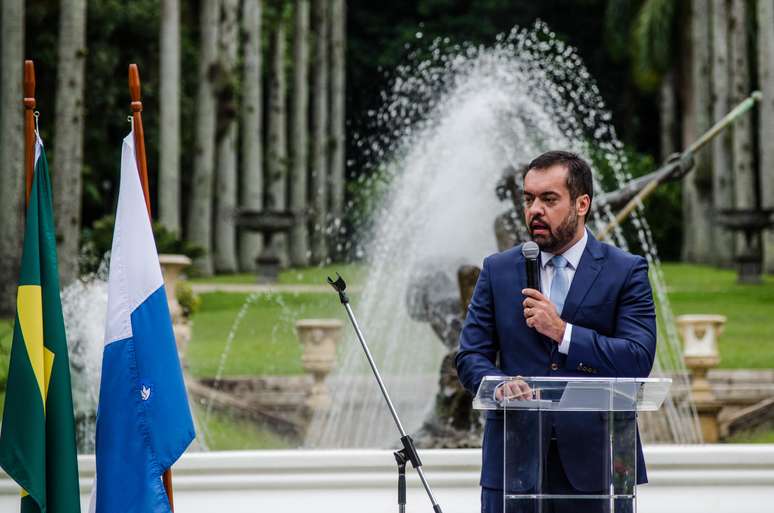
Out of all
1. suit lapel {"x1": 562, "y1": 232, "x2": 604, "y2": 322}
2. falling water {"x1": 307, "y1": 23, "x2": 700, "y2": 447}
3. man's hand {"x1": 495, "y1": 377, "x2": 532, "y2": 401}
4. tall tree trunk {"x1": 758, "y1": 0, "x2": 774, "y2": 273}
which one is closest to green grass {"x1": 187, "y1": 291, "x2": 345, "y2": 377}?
falling water {"x1": 307, "y1": 23, "x2": 700, "y2": 447}

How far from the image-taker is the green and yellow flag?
4430 mm

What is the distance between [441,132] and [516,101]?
1003 millimetres

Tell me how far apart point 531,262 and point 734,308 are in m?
15.5

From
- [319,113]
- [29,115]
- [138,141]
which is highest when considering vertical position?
[319,113]

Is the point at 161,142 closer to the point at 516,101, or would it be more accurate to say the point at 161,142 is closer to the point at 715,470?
the point at 516,101

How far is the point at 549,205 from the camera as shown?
374 centimetres

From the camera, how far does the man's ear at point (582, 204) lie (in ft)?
12.4

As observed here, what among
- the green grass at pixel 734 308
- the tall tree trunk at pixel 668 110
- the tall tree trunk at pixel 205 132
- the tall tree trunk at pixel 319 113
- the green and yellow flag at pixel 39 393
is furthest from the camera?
the tall tree trunk at pixel 668 110

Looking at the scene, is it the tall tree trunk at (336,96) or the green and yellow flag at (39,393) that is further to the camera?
the tall tree trunk at (336,96)

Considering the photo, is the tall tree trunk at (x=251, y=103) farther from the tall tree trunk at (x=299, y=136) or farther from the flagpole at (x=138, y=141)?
the flagpole at (x=138, y=141)

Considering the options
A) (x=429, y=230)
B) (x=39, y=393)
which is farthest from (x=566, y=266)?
(x=429, y=230)

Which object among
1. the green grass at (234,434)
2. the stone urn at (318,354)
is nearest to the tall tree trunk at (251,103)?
the green grass at (234,434)

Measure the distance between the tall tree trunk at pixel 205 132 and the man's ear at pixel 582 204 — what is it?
1989 centimetres

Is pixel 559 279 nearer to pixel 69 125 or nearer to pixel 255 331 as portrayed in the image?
pixel 255 331
